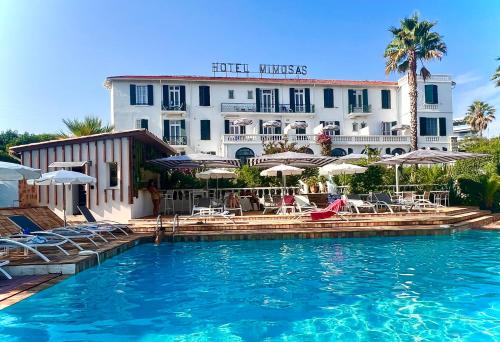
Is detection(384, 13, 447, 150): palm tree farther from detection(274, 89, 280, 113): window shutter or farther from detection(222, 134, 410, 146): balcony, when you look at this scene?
detection(274, 89, 280, 113): window shutter

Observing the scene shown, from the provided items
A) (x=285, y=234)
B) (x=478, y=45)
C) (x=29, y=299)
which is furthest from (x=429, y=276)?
(x=478, y=45)

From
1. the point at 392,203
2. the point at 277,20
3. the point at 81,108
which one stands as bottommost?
the point at 392,203

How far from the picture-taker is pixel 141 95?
1288 inches

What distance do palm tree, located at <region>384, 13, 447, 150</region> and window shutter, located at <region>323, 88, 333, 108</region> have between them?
7.31 m

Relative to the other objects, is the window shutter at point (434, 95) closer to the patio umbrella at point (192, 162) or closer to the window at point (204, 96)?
the window at point (204, 96)

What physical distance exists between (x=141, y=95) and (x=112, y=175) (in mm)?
20214

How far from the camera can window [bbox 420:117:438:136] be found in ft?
116

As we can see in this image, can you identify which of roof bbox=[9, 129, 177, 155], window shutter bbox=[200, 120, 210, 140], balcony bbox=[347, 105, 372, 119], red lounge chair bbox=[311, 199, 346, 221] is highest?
balcony bbox=[347, 105, 372, 119]

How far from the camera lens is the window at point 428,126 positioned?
116 ft

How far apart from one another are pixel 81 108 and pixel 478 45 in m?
21.4

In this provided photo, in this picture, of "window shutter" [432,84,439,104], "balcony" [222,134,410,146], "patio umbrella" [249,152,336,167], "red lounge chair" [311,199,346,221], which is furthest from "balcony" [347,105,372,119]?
"red lounge chair" [311,199,346,221]

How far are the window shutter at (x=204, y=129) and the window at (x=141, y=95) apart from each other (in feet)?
16.7

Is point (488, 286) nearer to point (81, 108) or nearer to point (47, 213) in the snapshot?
point (47, 213)

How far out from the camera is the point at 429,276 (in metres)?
7.20
